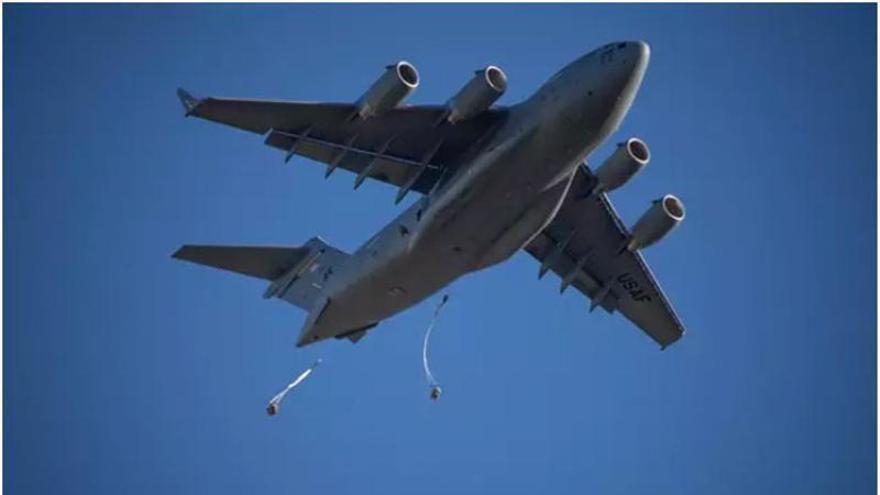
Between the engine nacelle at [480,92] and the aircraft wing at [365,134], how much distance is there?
56 cm

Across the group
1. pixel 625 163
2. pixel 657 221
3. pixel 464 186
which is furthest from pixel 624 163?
pixel 464 186

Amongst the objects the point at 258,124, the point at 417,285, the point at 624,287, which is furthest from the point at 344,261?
the point at 624,287

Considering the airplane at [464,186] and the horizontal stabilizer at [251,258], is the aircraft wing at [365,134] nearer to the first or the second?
the airplane at [464,186]

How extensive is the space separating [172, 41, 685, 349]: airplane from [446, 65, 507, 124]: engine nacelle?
0.02 meters

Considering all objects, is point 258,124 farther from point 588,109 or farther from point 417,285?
point 588,109

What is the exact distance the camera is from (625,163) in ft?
66.6

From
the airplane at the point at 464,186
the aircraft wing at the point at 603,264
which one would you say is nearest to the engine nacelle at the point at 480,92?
the airplane at the point at 464,186

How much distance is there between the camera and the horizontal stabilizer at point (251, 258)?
75.9ft

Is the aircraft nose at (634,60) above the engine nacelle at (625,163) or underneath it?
above

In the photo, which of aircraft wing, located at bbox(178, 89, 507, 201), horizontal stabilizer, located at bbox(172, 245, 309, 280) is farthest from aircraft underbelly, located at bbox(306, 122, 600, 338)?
horizontal stabilizer, located at bbox(172, 245, 309, 280)

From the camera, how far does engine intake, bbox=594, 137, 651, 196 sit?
→ 20203 mm

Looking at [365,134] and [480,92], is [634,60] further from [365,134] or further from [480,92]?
[365,134]

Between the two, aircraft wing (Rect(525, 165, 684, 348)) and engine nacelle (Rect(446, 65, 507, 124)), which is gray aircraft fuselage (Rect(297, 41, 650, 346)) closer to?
engine nacelle (Rect(446, 65, 507, 124))

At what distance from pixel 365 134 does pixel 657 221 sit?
5.27m
